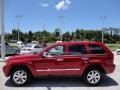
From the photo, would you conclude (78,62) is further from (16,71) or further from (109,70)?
(16,71)

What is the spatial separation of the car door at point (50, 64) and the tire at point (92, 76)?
909 mm

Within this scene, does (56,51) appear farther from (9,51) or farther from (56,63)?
(9,51)

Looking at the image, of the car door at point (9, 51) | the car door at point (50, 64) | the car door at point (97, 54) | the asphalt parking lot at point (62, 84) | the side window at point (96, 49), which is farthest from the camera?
the car door at point (9, 51)

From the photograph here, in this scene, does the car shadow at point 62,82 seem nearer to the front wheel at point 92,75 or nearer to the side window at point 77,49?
the front wheel at point 92,75

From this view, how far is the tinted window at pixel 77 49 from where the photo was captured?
9.59 metres

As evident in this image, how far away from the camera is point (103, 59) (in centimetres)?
960

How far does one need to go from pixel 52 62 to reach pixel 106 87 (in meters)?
2.17

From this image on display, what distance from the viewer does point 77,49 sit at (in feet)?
31.7

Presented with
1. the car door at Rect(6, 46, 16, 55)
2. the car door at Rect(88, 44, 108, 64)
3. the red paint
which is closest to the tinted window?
the red paint

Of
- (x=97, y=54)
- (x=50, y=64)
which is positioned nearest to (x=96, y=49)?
(x=97, y=54)

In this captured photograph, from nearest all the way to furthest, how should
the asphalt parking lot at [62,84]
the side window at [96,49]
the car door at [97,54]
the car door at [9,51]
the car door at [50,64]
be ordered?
the asphalt parking lot at [62,84], the car door at [50,64], the car door at [97,54], the side window at [96,49], the car door at [9,51]

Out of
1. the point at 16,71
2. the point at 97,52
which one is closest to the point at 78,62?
the point at 97,52

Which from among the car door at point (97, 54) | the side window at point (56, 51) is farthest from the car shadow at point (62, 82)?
the side window at point (56, 51)

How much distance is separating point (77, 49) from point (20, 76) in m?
2.34
